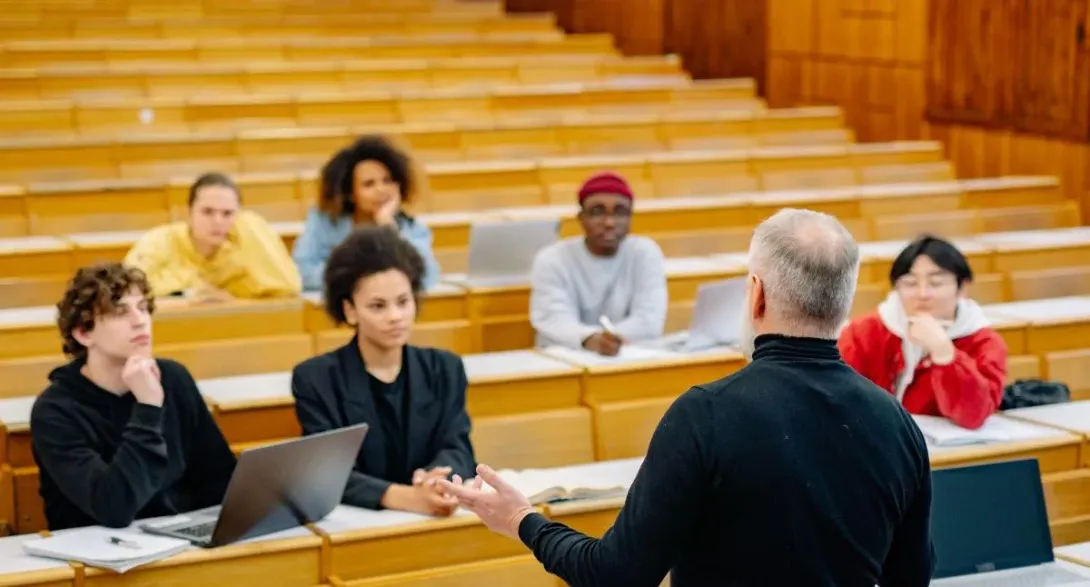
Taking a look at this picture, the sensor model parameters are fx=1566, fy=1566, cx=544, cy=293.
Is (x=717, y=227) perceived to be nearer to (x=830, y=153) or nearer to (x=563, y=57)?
(x=830, y=153)

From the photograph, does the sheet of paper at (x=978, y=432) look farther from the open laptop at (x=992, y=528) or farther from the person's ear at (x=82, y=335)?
the person's ear at (x=82, y=335)

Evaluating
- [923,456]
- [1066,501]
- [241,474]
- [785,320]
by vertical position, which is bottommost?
[1066,501]

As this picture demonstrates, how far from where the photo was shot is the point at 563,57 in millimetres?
5320

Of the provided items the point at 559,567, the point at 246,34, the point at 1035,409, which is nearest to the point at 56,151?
the point at 246,34

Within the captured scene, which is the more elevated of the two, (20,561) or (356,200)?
(356,200)

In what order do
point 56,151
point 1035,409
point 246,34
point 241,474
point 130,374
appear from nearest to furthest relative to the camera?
point 241,474, point 130,374, point 1035,409, point 56,151, point 246,34

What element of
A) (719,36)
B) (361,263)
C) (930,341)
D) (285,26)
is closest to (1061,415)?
(930,341)

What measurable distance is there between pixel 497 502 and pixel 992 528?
815mm

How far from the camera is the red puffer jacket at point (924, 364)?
2350mm

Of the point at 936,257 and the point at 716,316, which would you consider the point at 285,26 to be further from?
the point at 936,257

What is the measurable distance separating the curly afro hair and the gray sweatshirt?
3.63ft

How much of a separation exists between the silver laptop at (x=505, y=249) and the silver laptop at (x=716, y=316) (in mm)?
493

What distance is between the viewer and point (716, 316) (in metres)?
2.84

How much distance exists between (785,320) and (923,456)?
0.51ft
